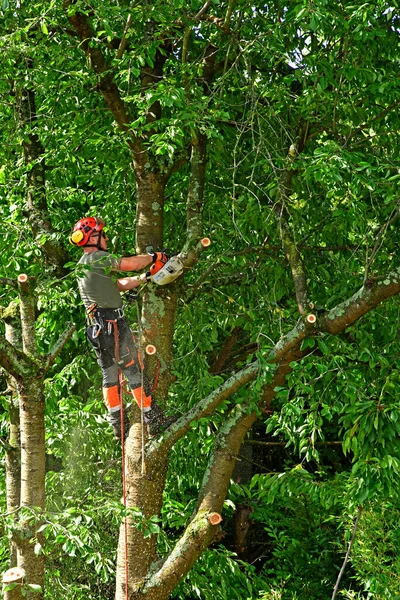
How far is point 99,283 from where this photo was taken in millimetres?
5574

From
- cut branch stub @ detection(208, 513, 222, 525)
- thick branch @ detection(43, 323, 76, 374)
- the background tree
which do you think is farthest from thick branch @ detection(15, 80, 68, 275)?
cut branch stub @ detection(208, 513, 222, 525)

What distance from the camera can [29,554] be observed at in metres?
6.18

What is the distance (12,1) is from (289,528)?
6.38 metres

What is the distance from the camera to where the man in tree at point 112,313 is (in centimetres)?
554

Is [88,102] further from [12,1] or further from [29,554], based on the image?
[29,554]

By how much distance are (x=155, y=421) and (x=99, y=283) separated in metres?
1.11

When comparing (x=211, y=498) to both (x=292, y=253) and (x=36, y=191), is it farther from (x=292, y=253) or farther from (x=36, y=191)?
(x=36, y=191)

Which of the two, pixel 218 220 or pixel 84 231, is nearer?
pixel 84 231

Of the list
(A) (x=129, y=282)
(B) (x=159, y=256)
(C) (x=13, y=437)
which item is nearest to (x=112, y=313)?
(A) (x=129, y=282)

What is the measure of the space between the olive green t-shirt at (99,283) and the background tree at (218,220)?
0.18 m

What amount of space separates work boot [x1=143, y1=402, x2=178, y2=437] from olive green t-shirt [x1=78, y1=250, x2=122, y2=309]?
82cm

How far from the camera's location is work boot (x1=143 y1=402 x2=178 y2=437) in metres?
5.71

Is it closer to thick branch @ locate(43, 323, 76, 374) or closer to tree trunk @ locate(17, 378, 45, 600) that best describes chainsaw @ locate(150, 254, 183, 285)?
thick branch @ locate(43, 323, 76, 374)

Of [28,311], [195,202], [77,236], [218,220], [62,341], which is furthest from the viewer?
[218,220]
